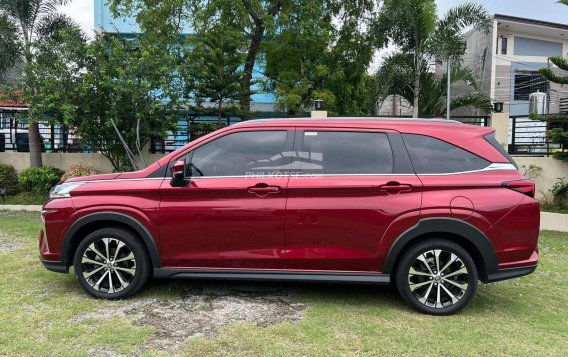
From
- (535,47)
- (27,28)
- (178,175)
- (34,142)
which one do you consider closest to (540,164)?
(178,175)

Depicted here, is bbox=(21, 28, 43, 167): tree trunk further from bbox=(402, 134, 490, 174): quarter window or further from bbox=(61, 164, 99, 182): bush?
bbox=(402, 134, 490, 174): quarter window

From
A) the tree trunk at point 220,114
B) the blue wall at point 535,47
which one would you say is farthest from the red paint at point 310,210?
the blue wall at point 535,47

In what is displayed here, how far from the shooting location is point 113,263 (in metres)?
4.59

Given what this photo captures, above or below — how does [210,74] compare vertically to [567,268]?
above

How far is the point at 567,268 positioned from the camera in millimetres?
6281

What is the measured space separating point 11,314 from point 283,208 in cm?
268

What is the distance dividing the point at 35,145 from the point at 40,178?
100 centimetres

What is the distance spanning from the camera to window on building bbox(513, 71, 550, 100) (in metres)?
19.7

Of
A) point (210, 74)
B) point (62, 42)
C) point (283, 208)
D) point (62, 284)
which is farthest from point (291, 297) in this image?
point (62, 42)

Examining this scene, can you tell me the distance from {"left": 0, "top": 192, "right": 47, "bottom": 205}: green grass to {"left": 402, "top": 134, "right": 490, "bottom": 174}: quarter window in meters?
10.3

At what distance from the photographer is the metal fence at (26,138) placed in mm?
12805

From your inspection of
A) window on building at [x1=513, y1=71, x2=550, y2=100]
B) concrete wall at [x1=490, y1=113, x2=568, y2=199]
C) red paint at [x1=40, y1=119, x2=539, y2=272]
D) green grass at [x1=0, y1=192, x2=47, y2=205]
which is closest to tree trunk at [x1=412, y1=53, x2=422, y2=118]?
concrete wall at [x1=490, y1=113, x2=568, y2=199]

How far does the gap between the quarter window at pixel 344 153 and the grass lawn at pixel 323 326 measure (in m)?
1.34

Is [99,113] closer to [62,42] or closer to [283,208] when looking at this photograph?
[62,42]
